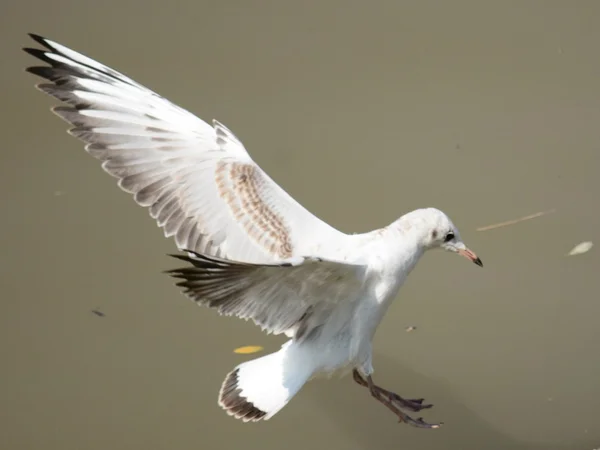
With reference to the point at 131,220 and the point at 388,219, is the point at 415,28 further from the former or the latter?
the point at 131,220

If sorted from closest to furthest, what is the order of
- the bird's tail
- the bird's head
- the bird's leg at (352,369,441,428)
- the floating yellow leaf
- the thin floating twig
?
the bird's tail < the bird's head < the bird's leg at (352,369,441,428) < the floating yellow leaf < the thin floating twig

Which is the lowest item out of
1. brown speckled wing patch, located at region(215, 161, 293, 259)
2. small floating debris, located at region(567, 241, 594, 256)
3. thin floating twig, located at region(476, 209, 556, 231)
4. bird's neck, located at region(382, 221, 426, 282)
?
small floating debris, located at region(567, 241, 594, 256)

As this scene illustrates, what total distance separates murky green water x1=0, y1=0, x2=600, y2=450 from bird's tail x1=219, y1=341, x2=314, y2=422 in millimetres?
478

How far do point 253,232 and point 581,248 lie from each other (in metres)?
1.62

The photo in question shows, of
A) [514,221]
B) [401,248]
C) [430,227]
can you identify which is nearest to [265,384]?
[401,248]

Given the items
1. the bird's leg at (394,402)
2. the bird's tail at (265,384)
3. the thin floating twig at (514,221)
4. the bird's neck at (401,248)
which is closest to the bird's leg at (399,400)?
the bird's leg at (394,402)

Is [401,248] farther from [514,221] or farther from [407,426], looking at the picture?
[514,221]

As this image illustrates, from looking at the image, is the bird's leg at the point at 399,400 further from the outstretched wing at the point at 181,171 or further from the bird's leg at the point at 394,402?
the outstretched wing at the point at 181,171

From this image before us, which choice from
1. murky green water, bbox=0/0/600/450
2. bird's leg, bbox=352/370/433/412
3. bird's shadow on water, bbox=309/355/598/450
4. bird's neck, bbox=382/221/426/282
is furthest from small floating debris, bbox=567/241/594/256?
bird's neck, bbox=382/221/426/282

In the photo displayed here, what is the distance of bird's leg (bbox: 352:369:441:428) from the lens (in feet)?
11.2

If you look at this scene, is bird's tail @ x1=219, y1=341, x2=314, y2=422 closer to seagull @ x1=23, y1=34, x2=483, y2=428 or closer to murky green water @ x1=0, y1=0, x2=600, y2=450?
seagull @ x1=23, y1=34, x2=483, y2=428

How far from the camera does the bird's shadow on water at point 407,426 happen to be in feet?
11.6

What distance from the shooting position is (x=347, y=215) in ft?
13.9

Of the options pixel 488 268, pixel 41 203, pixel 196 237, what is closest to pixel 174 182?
pixel 196 237
